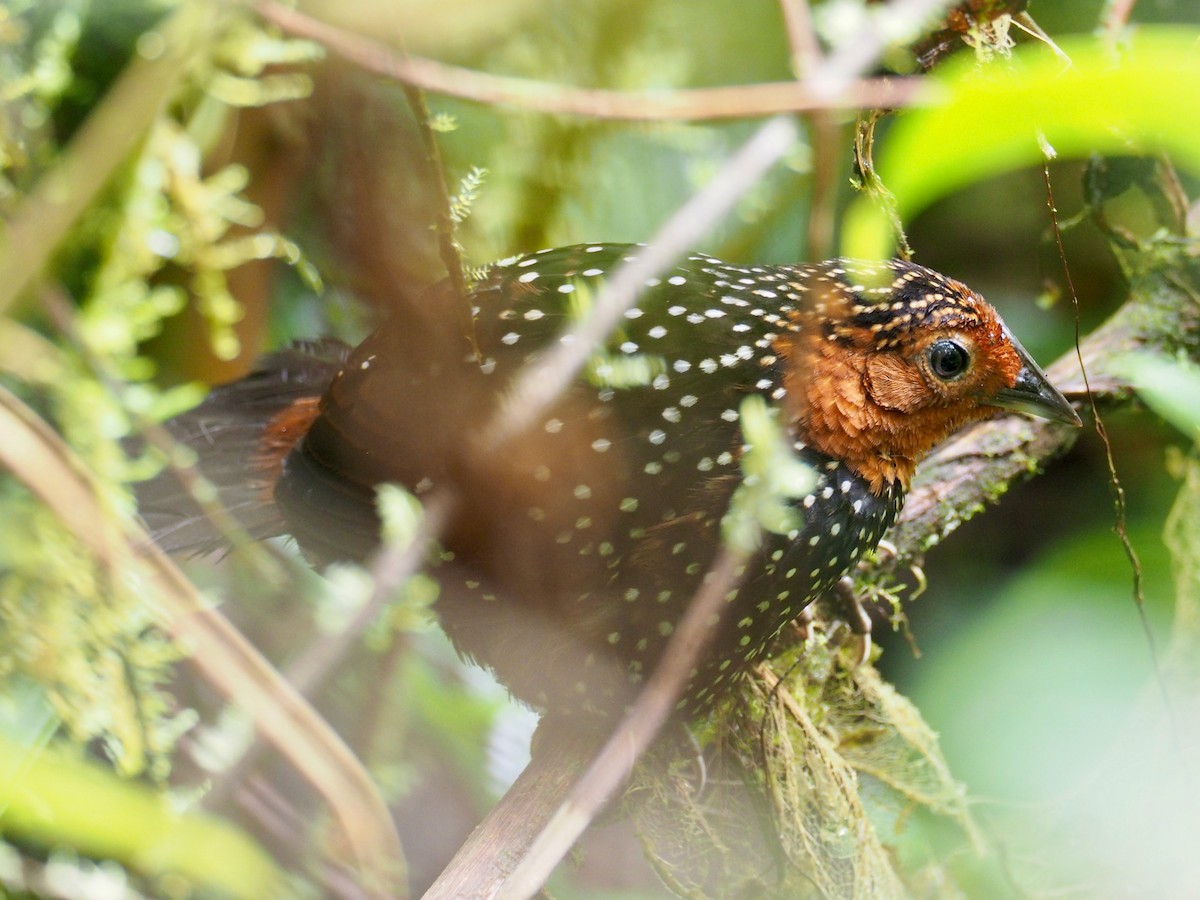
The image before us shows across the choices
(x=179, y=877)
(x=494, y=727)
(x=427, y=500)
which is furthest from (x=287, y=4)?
(x=494, y=727)

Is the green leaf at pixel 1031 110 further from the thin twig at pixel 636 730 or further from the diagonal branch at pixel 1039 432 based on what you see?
the diagonal branch at pixel 1039 432

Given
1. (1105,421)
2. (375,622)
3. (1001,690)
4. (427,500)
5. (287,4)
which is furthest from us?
(1105,421)

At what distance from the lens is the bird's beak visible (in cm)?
156

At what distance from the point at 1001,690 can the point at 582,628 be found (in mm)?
1005

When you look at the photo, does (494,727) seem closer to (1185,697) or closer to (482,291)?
(482,291)

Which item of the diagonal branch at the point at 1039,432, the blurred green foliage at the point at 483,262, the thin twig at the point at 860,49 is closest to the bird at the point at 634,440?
the blurred green foliage at the point at 483,262

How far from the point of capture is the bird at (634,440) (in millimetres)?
1381

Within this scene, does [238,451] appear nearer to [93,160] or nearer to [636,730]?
[93,160]

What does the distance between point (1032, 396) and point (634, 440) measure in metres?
0.66

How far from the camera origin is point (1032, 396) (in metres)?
1.56

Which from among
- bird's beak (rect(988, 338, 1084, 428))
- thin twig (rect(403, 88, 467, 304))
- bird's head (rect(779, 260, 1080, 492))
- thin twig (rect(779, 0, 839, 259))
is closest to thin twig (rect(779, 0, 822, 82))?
thin twig (rect(779, 0, 839, 259))

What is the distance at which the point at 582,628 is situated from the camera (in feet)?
4.84

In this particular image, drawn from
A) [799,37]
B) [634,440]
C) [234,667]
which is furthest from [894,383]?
[234,667]

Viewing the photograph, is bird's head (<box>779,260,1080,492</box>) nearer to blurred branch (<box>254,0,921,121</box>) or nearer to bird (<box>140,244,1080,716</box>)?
bird (<box>140,244,1080,716</box>)
